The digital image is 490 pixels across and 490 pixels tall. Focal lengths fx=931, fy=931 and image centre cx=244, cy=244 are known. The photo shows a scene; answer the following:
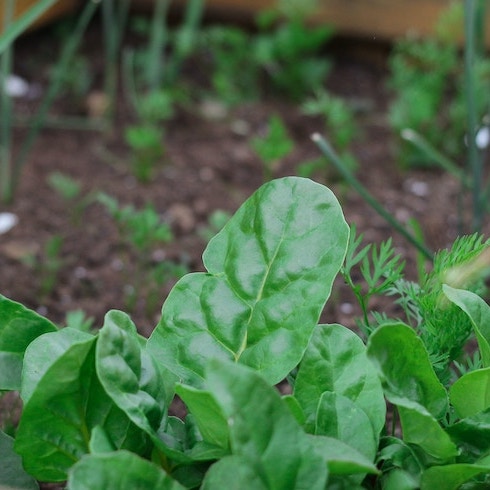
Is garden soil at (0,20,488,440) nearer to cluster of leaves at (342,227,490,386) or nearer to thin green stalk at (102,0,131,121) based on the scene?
thin green stalk at (102,0,131,121)

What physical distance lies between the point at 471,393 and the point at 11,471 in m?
0.48

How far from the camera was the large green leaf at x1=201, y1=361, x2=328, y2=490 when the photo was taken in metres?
0.77

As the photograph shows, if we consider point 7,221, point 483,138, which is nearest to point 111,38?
point 7,221

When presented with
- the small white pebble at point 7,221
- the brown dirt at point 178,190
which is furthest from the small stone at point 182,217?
the small white pebble at point 7,221

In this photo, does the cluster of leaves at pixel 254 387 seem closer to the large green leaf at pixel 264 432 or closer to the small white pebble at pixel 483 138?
the large green leaf at pixel 264 432

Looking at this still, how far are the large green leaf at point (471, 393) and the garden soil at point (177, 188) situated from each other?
579 mm

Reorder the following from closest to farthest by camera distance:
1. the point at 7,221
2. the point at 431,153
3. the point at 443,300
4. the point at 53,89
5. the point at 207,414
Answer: the point at 207,414, the point at 443,300, the point at 431,153, the point at 53,89, the point at 7,221

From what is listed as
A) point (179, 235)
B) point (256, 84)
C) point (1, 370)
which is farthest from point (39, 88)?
point (1, 370)

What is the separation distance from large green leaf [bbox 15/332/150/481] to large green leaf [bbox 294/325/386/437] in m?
0.17

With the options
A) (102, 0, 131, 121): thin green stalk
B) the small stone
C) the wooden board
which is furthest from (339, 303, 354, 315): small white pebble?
the wooden board

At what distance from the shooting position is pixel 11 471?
3.20 feet

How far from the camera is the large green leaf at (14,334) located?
0.98 meters

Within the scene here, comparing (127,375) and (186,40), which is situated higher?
(127,375)

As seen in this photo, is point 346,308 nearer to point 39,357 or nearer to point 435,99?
point 39,357
